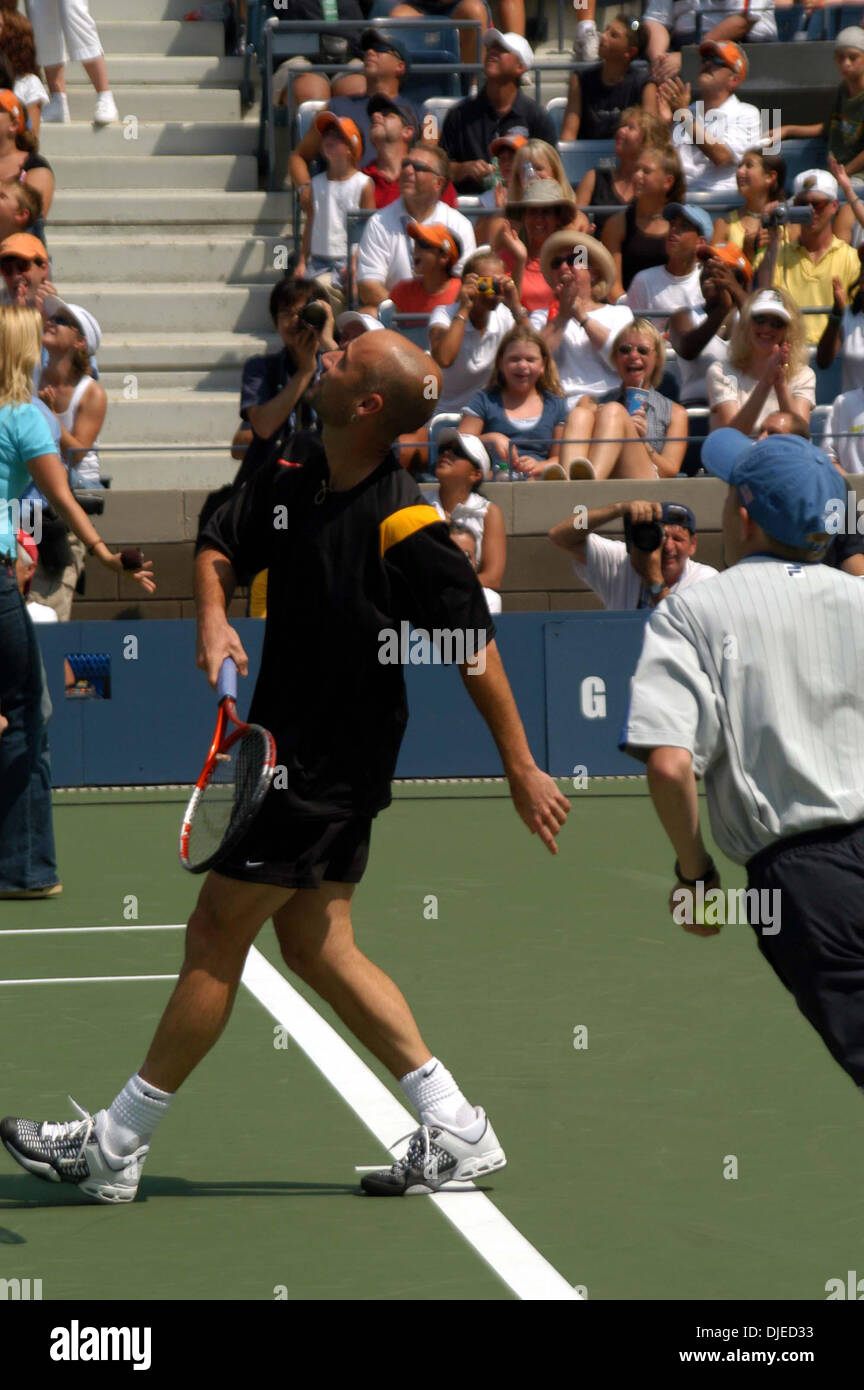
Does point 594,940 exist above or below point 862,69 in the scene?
below

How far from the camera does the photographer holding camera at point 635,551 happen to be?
40.7 feet

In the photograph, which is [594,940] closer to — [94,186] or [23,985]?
[23,985]

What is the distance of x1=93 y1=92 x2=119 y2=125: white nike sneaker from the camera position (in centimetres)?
1858

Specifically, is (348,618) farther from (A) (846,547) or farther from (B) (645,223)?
(B) (645,223)

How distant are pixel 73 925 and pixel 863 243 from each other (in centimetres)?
877

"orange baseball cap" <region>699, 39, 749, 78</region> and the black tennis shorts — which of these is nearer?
the black tennis shorts

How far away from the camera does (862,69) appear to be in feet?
54.5

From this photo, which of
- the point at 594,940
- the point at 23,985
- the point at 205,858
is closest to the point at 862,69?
the point at 594,940

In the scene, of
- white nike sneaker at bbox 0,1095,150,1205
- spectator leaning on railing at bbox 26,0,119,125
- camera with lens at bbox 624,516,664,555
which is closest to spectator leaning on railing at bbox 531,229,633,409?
camera with lens at bbox 624,516,664,555

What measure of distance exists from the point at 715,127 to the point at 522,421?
438 centimetres

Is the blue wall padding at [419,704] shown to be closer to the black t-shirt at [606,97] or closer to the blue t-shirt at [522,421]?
the blue t-shirt at [522,421]

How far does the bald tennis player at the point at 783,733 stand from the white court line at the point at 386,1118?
826 millimetres

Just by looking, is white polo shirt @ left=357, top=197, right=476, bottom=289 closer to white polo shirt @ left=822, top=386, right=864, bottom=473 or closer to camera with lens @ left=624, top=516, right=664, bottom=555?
white polo shirt @ left=822, top=386, right=864, bottom=473
